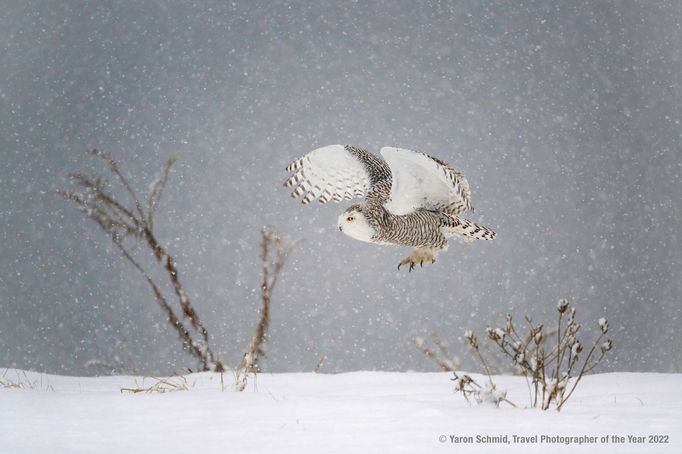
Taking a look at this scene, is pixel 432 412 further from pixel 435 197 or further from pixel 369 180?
pixel 369 180

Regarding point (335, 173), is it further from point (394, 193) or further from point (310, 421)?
point (310, 421)

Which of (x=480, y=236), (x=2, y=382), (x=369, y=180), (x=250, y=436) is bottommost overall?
(x=250, y=436)

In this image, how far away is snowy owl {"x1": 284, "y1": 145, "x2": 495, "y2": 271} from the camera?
15.6ft

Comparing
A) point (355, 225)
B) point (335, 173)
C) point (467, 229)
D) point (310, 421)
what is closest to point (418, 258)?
point (467, 229)

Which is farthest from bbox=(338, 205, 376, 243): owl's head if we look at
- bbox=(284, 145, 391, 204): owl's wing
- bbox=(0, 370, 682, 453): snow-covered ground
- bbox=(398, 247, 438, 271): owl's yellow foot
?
bbox=(0, 370, 682, 453): snow-covered ground

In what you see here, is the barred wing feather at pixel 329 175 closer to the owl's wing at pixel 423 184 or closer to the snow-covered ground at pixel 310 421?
the owl's wing at pixel 423 184

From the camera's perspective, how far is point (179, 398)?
3336 mm

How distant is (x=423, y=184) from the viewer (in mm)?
4910

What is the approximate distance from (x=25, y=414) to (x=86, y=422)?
427 mm

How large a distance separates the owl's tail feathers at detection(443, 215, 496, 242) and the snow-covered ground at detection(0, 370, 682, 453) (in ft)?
4.56

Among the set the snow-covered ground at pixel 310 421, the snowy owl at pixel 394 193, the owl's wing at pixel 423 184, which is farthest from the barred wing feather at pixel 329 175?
the snow-covered ground at pixel 310 421

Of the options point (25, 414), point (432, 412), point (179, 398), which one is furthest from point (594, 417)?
point (25, 414)

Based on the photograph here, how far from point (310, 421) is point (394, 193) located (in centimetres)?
262

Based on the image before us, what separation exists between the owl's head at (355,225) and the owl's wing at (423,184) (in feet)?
1.16
